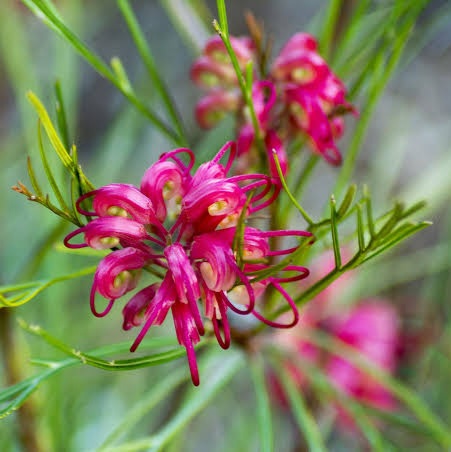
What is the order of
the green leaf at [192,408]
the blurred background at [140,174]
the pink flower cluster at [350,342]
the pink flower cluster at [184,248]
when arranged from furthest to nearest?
1. the pink flower cluster at [350,342]
2. the blurred background at [140,174]
3. the green leaf at [192,408]
4. the pink flower cluster at [184,248]

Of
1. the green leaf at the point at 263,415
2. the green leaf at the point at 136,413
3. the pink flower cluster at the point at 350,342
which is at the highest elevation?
the green leaf at the point at 136,413

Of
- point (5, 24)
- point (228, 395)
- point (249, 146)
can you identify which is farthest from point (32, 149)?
point (228, 395)

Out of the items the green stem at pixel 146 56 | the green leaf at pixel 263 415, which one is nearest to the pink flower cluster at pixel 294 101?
the green stem at pixel 146 56

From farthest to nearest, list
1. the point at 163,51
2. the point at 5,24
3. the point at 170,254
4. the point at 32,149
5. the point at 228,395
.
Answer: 1. the point at 163,51
2. the point at 228,395
3. the point at 5,24
4. the point at 32,149
5. the point at 170,254

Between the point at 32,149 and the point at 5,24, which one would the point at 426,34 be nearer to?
the point at 32,149

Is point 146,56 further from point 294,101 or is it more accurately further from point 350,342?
point 350,342

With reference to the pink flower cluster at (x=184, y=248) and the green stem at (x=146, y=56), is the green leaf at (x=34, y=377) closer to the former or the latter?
the pink flower cluster at (x=184, y=248)

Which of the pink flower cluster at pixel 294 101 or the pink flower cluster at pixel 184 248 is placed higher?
the pink flower cluster at pixel 294 101

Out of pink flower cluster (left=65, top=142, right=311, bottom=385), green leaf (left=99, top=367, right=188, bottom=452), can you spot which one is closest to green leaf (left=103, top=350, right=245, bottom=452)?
green leaf (left=99, top=367, right=188, bottom=452)
